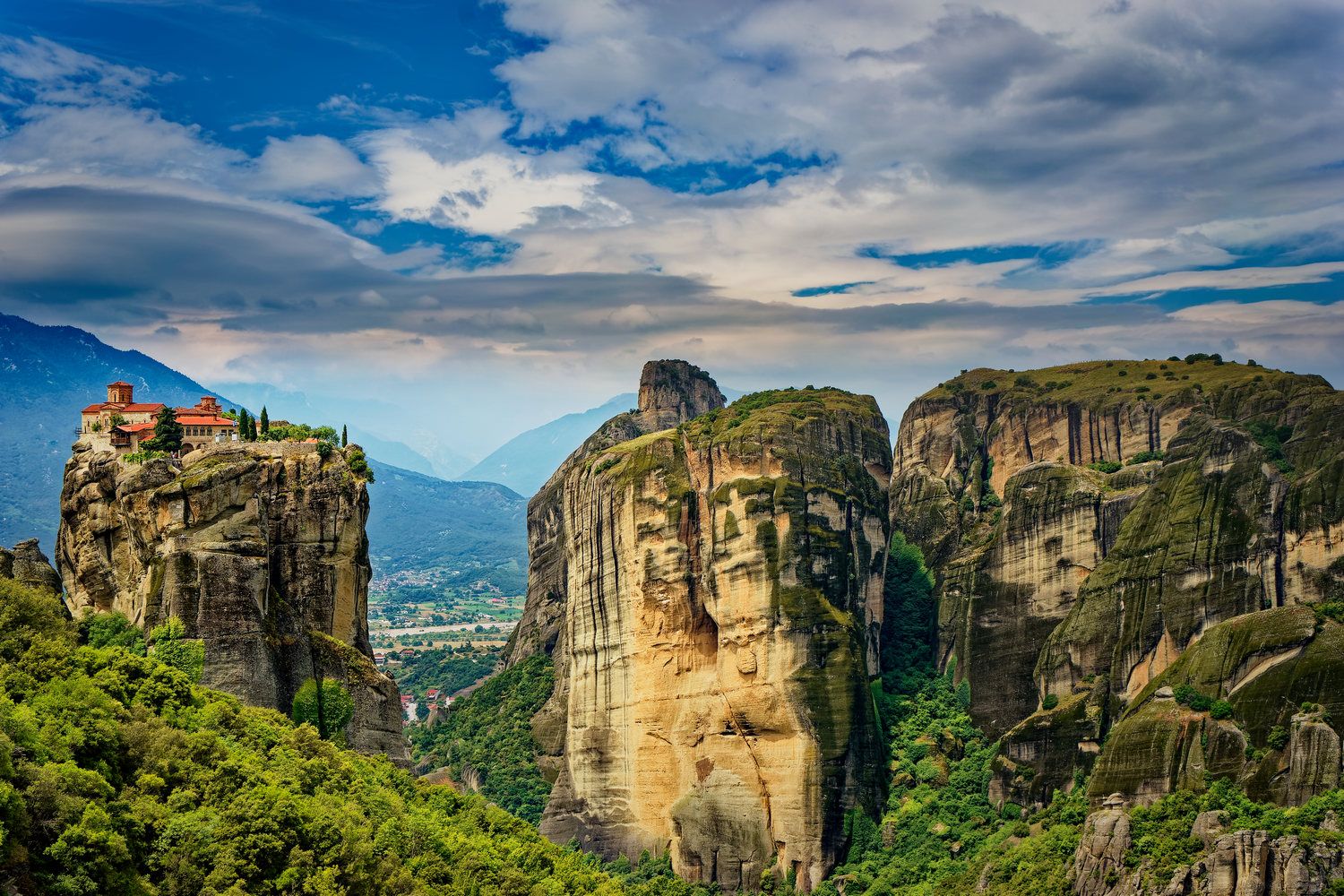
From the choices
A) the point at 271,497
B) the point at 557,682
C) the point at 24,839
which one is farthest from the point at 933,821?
the point at 24,839

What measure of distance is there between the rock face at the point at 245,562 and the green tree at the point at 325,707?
385 mm

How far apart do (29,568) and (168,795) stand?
1476 cm

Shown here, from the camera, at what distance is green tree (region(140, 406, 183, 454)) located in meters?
61.8

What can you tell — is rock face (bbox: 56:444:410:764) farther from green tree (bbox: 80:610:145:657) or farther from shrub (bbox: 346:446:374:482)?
shrub (bbox: 346:446:374:482)

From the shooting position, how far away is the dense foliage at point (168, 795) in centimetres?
3641

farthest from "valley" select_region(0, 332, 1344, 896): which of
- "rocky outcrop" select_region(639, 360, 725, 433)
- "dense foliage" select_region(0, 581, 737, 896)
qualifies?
"rocky outcrop" select_region(639, 360, 725, 433)

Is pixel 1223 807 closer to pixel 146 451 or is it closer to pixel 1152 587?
pixel 1152 587

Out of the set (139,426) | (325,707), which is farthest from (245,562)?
(139,426)

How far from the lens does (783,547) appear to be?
85.8m

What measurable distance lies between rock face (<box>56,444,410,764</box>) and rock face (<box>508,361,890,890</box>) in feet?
88.4

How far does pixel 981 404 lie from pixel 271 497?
2453 inches

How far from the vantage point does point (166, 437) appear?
62094 millimetres

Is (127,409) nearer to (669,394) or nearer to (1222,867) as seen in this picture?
(1222,867)

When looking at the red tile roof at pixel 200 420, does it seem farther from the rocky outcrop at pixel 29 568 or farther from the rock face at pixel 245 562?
the rocky outcrop at pixel 29 568
